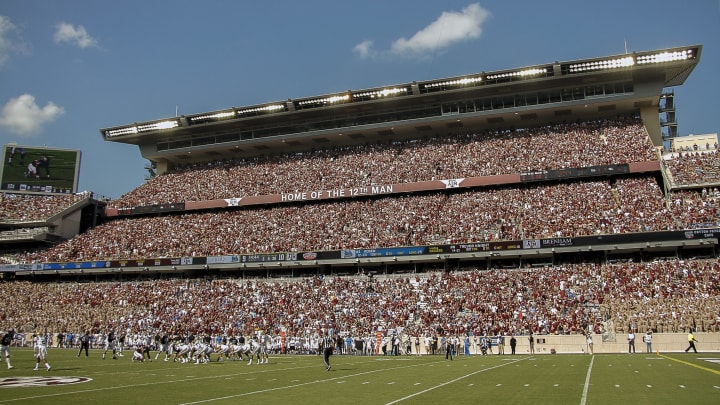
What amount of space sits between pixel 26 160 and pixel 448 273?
5139cm

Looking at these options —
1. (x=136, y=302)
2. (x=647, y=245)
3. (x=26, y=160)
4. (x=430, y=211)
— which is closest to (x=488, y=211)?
(x=430, y=211)

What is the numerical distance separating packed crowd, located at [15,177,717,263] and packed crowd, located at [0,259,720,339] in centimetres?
306

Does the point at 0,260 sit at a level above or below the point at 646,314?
above

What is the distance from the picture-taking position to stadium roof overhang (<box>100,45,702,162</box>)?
2020 inches

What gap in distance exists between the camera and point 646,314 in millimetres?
33469

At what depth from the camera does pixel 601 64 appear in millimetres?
Answer: 50656

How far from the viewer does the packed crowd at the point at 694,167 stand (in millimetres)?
42344

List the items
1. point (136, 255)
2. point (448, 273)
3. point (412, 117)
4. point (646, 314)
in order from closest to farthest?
point (646, 314), point (448, 273), point (136, 255), point (412, 117)

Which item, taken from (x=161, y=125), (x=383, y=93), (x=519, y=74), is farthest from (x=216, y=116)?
(x=519, y=74)

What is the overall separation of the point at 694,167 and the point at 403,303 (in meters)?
24.8

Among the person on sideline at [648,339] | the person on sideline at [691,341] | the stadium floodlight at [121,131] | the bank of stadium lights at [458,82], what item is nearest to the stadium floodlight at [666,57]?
the bank of stadium lights at [458,82]

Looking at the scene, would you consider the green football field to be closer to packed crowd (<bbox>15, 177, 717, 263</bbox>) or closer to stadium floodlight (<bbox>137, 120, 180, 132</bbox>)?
packed crowd (<bbox>15, 177, 717, 263</bbox>)

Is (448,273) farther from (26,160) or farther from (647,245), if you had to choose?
(26,160)

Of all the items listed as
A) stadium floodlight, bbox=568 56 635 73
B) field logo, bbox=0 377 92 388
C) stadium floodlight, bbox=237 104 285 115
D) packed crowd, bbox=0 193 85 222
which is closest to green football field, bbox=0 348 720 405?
field logo, bbox=0 377 92 388
